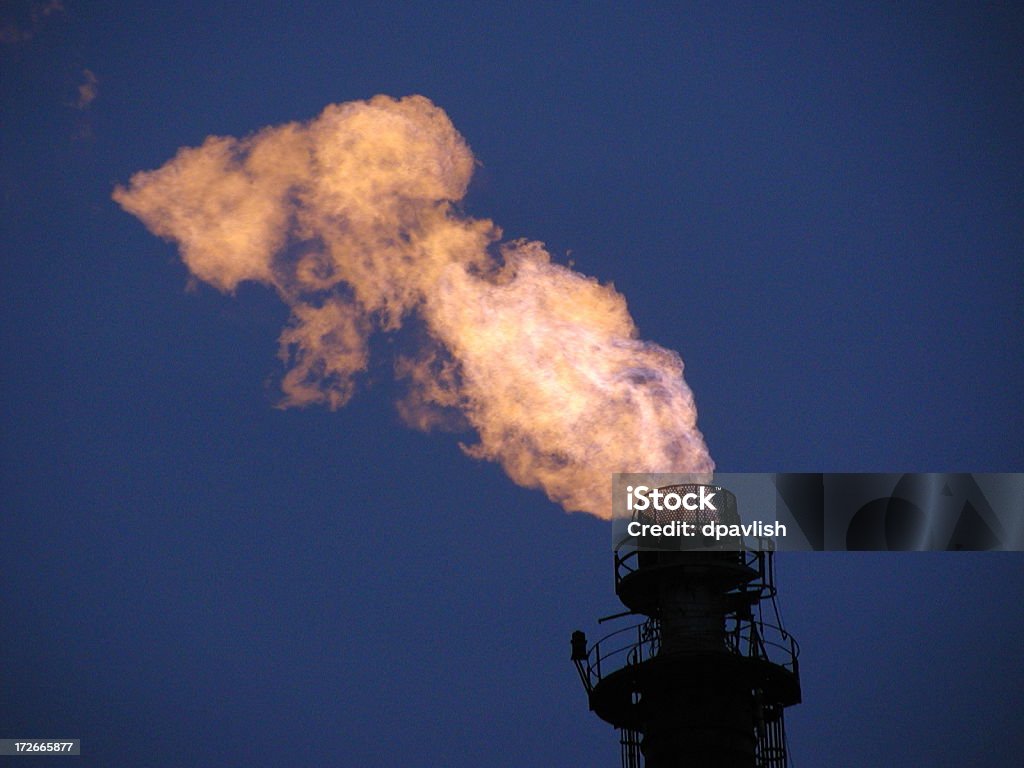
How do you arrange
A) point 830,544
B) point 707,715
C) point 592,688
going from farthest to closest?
point 830,544 → point 592,688 → point 707,715

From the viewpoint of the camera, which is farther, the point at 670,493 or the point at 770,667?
the point at 670,493

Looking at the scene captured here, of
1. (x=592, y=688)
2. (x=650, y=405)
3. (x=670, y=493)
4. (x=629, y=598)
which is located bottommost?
(x=592, y=688)

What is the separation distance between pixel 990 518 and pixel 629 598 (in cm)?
1218

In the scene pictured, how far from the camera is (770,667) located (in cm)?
3081

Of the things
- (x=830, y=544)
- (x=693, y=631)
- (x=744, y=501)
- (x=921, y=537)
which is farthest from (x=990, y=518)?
(x=693, y=631)

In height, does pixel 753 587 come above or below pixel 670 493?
below

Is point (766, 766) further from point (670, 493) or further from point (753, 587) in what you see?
point (670, 493)

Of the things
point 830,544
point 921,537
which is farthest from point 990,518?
point 830,544

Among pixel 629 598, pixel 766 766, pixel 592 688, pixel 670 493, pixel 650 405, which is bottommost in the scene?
pixel 766 766

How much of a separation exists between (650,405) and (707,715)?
9566 millimetres

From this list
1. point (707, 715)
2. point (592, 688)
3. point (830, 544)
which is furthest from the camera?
point (830, 544)

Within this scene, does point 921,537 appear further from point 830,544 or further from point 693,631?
point 693,631

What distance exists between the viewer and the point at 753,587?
32.7 metres

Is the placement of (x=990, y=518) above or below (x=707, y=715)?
above
